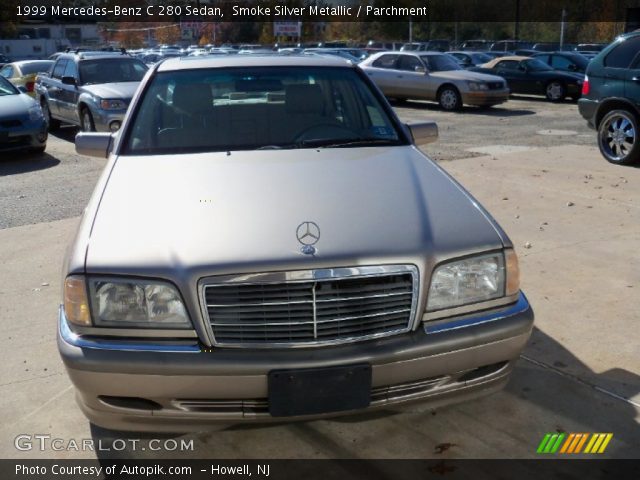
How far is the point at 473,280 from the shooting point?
288 centimetres

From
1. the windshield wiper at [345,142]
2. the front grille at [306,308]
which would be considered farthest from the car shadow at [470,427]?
the windshield wiper at [345,142]

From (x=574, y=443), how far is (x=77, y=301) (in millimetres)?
2250

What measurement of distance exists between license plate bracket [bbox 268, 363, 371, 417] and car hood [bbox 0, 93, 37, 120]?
356 inches

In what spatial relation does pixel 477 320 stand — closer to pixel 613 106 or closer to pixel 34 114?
pixel 613 106

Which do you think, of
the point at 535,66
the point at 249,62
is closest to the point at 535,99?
the point at 535,66

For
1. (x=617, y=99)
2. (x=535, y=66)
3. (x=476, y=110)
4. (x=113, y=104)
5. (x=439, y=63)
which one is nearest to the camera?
(x=617, y=99)

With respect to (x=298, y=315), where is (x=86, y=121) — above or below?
below

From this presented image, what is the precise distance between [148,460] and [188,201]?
3.87ft

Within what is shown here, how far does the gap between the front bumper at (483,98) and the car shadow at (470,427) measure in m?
13.9

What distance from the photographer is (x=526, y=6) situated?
2165 inches

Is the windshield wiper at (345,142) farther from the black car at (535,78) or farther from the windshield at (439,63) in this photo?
the black car at (535,78)

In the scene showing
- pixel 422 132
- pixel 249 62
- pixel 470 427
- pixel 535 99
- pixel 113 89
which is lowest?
pixel 535 99

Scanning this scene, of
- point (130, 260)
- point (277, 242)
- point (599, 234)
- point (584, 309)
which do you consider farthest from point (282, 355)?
point (599, 234)

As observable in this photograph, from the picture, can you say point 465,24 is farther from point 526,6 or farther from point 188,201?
point 188,201
